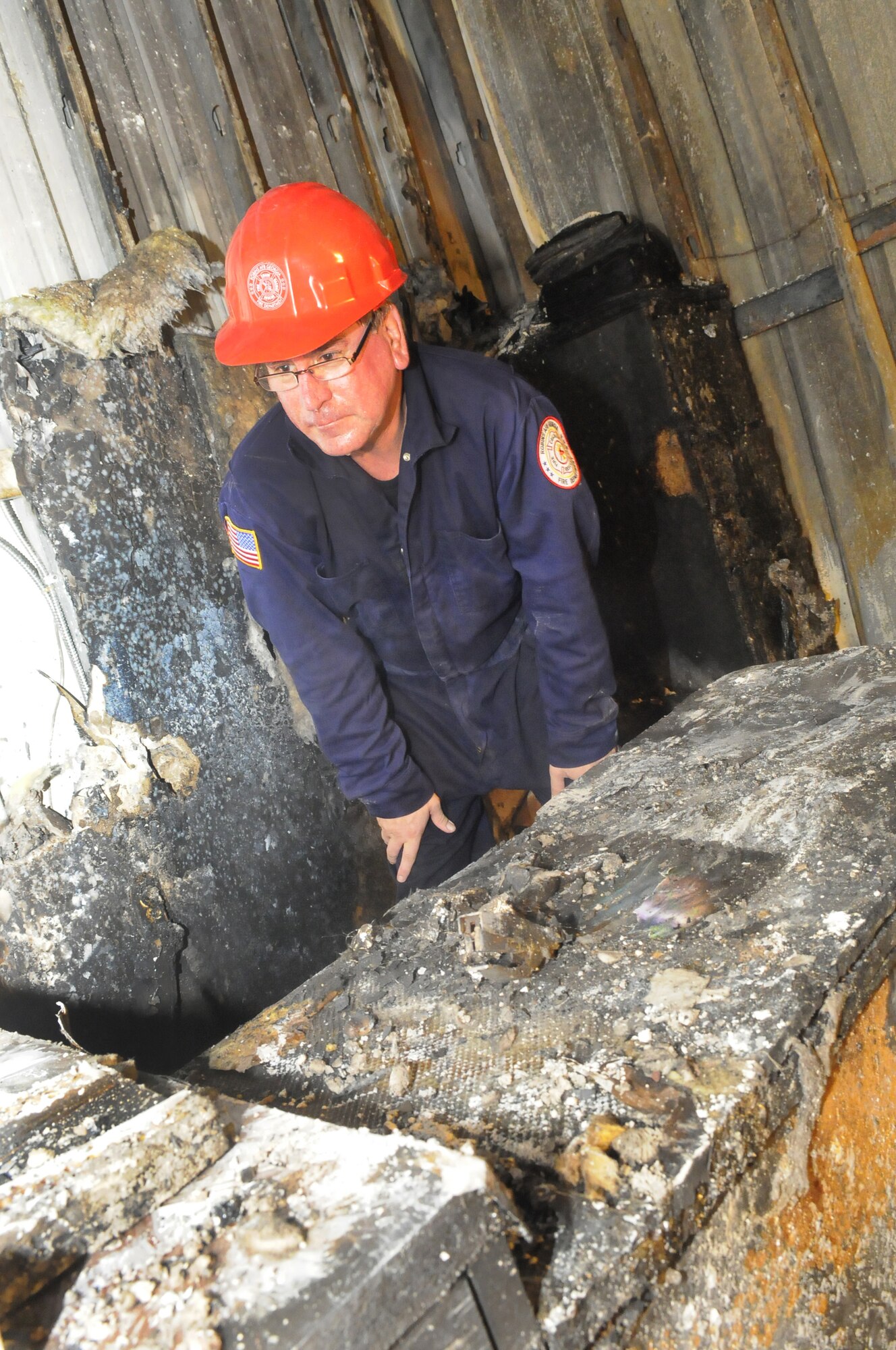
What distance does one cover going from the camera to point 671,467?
2.58 m

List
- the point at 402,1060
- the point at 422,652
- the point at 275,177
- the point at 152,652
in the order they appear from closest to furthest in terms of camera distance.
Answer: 1. the point at 402,1060
2. the point at 152,652
3. the point at 422,652
4. the point at 275,177

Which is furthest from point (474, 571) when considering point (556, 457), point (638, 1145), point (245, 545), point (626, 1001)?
point (638, 1145)

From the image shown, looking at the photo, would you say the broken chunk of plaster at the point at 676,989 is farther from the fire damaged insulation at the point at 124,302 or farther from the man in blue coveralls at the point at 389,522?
the fire damaged insulation at the point at 124,302

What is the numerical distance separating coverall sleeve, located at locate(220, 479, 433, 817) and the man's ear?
19.4 inches

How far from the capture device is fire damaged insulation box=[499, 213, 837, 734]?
8.27ft

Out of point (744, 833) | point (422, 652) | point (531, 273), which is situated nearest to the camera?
point (744, 833)

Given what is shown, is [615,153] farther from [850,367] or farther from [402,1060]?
[402,1060]

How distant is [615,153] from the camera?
2633mm

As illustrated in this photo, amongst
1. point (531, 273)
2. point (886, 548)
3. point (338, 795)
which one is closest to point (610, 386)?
point (531, 273)

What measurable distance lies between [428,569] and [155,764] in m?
0.84

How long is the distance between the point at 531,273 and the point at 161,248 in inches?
44.2

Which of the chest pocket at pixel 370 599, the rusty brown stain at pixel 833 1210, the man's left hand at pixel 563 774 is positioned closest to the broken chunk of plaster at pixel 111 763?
the chest pocket at pixel 370 599

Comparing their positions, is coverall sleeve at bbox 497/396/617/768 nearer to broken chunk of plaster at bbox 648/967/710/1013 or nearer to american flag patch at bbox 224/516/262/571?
american flag patch at bbox 224/516/262/571

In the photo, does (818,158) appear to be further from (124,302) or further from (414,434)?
Result: (124,302)
